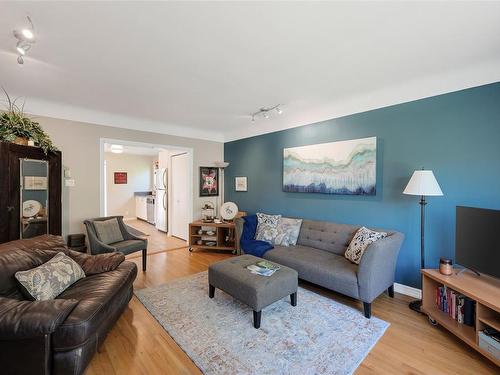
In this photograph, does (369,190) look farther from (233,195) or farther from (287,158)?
(233,195)

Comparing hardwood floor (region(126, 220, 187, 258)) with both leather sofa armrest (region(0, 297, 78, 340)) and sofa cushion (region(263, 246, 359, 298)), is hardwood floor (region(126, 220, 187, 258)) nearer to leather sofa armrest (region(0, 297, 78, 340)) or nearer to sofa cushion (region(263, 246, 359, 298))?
sofa cushion (region(263, 246, 359, 298))

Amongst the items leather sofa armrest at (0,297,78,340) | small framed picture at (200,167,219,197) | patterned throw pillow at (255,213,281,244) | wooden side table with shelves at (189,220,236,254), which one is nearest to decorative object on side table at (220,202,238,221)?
wooden side table with shelves at (189,220,236,254)

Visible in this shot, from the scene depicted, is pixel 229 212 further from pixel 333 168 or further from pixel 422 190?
pixel 422 190

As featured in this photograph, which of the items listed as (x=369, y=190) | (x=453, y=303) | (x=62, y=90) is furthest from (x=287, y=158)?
(x=62, y=90)

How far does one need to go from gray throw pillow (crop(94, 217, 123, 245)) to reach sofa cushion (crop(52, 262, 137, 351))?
45.5 inches

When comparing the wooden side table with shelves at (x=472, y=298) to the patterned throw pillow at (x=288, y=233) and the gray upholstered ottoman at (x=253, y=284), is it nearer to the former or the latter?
the gray upholstered ottoman at (x=253, y=284)

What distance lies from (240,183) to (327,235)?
2343 millimetres

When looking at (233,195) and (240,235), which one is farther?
(233,195)

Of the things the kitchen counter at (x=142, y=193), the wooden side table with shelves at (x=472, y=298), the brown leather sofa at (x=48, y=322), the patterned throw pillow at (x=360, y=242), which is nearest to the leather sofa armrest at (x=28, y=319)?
the brown leather sofa at (x=48, y=322)

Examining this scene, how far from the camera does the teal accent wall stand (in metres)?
2.24

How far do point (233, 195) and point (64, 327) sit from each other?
12.8ft

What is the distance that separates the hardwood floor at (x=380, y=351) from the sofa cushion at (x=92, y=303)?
0.86ft

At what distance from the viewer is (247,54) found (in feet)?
6.76

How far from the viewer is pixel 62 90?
2816mm
